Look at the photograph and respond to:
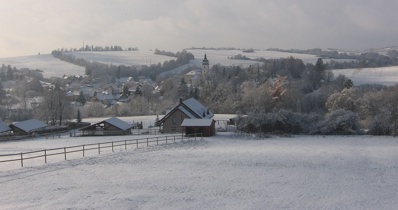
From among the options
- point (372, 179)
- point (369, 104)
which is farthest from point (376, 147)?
point (369, 104)

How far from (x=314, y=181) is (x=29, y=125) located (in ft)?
172

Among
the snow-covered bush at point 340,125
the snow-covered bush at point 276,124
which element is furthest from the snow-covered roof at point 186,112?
the snow-covered bush at point 340,125

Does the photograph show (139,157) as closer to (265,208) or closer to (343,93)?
(265,208)

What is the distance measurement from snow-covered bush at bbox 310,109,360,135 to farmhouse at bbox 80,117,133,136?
26.4 m

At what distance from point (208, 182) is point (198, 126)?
28795 millimetres

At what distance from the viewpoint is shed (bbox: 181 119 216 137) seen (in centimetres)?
5097

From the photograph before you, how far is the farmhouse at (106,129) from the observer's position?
192 ft

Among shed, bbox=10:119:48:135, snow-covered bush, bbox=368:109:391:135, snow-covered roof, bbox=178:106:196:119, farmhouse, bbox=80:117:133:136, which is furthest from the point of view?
shed, bbox=10:119:48:135

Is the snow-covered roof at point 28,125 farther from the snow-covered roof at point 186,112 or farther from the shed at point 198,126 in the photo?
the shed at point 198,126

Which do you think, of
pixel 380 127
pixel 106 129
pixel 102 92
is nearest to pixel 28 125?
pixel 106 129

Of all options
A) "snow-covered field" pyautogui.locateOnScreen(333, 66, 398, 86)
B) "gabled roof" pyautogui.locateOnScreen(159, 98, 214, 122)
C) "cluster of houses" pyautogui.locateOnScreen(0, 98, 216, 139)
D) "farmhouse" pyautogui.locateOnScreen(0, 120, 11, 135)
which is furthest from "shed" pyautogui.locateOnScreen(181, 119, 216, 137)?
"snow-covered field" pyautogui.locateOnScreen(333, 66, 398, 86)

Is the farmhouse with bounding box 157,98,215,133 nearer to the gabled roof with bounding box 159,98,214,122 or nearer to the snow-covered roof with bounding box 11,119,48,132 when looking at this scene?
the gabled roof with bounding box 159,98,214,122

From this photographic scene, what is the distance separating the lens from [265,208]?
677 inches

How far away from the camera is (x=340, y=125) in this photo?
181ft
